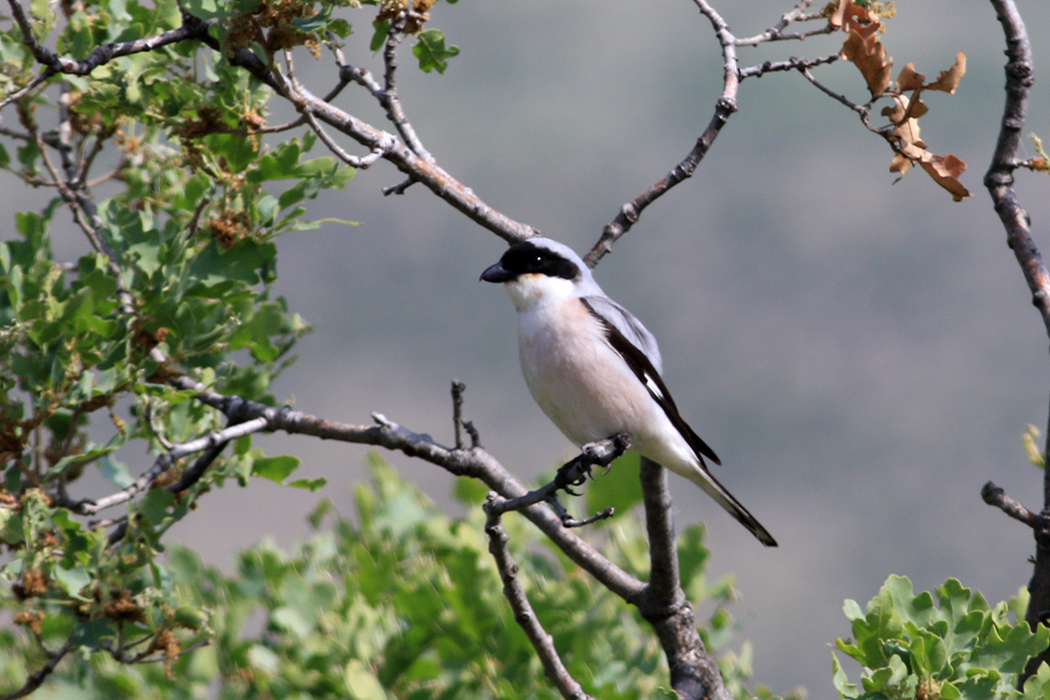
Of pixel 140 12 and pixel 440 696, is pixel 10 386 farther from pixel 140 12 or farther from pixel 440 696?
pixel 440 696

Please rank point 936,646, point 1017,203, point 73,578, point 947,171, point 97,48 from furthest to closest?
1. point 1017,203
2. point 73,578
3. point 947,171
4. point 97,48
5. point 936,646

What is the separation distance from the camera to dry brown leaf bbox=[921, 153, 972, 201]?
3.04m

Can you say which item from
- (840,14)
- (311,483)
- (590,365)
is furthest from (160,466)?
(840,14)

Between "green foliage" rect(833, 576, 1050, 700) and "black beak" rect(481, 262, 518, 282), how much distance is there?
1.75 metres

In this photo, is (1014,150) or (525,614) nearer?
(525,614)

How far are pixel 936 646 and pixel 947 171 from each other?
55.0 inches

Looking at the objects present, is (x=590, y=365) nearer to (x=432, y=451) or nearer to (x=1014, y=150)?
(x=432, y=451)

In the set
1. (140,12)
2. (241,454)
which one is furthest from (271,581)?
(140,12)

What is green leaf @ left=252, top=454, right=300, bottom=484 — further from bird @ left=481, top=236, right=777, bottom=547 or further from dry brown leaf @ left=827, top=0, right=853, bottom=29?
dry brown leaf @ left=827, top=0, right=853, bottom=29

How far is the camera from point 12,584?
338 centimetres

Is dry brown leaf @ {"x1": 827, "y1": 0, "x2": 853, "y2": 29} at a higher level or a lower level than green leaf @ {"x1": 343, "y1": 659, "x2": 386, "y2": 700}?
higher

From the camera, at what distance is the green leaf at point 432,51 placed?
345 centimetres

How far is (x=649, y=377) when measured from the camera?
3688mm

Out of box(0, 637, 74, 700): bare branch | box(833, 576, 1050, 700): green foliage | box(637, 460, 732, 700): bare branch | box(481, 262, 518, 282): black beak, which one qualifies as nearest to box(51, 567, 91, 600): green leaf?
box(0, 637, 74, 700): bare branch
